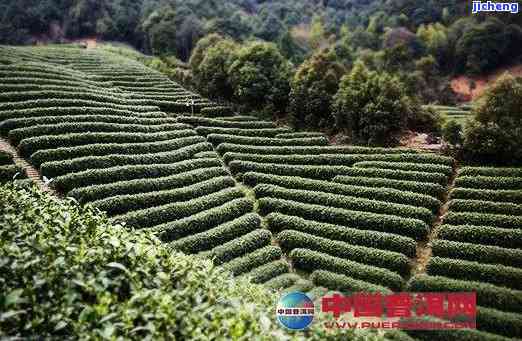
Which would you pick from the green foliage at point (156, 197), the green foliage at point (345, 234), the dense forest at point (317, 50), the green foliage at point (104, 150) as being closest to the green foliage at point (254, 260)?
the green foliage at point (345, 234)

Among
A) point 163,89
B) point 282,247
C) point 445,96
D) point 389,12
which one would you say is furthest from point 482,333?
point 389,12

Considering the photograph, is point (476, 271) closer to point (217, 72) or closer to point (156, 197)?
point (156, 197)

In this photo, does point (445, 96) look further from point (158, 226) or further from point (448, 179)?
point (158, 226)

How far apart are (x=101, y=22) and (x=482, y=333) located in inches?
4028

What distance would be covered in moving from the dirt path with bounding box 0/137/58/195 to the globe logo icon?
758 inches

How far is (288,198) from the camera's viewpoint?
29641 millimetres

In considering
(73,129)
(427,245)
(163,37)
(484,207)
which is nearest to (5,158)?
(73,129)

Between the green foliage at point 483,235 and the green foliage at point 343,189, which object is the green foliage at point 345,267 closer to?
the green foliage at point 483,235

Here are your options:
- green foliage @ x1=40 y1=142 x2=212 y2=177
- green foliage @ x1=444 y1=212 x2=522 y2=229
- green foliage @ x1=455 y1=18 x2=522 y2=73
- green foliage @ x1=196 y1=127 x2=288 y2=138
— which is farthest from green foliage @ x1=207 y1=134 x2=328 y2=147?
green foliage @ x1=455 y1=18 x2=522 y2=73

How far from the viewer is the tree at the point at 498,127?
98.9ft

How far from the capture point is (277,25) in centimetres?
11756

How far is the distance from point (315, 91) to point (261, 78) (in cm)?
707

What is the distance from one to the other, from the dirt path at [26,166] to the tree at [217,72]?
24585mm

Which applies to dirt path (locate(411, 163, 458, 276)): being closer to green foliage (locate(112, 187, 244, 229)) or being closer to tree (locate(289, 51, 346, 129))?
green foliage (locate(112, 187, 244, 229))
